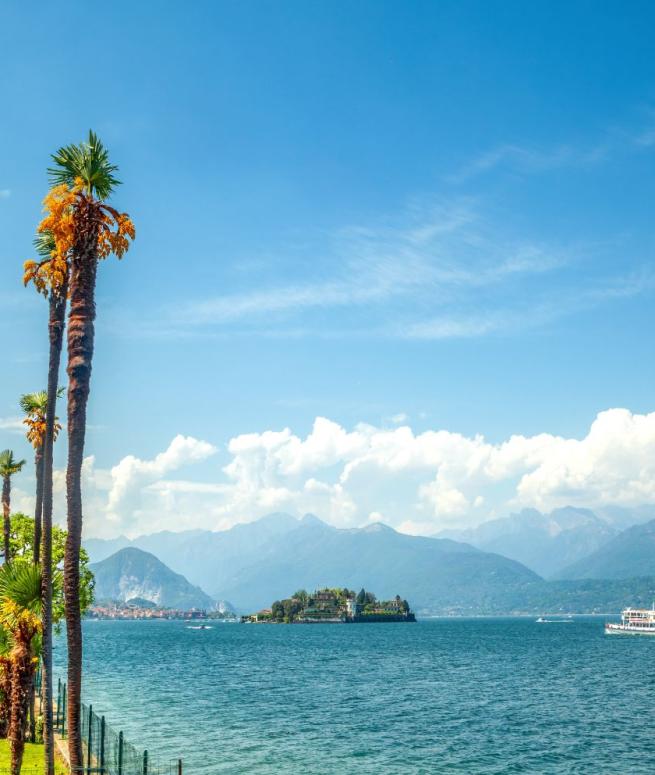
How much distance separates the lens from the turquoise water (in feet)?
164

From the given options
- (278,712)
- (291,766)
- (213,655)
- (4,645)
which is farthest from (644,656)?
(4,645)

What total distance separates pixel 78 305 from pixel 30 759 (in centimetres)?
2617

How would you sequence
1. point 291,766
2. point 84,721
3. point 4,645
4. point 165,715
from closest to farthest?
point 4,645, point 291,766, point 84,721, point 165,715

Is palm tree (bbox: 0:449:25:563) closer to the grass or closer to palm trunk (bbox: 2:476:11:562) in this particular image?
palm trunk (bbox: 2:476:11:562)

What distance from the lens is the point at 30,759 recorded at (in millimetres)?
40906

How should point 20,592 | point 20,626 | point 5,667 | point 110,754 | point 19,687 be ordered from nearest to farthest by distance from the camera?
point 20,626, point 20,592, point 19,687, point 5,667, point 110,754

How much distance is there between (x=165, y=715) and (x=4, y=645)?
37866mm

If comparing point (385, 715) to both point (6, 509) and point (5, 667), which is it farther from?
point (5, 667)

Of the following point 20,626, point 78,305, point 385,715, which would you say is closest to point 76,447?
point 78,305

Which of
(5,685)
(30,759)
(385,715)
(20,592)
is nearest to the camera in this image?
(20,592)

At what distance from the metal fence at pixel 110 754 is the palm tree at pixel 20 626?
3089 mm

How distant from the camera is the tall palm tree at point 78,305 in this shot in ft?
84.1

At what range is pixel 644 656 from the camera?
536 ft

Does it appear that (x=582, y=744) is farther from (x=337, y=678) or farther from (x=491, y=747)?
(x=337, y=678)
